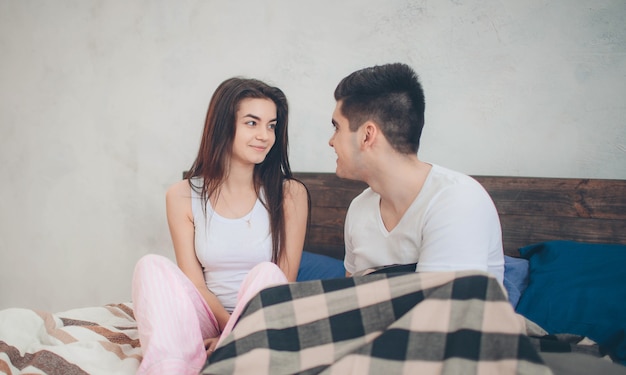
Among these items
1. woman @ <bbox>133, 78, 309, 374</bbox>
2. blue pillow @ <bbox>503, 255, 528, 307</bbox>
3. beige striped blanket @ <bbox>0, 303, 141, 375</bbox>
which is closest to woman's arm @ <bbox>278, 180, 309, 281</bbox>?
woman @ <bbox>133, 78, 309, 374</bbox>

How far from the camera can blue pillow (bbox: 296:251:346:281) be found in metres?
1.78

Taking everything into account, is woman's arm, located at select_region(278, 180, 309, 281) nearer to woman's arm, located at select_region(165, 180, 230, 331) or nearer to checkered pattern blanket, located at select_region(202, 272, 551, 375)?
woman's arm, located at select_region(165, 180, 230, 331)

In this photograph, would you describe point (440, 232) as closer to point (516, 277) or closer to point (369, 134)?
point (369, 134)

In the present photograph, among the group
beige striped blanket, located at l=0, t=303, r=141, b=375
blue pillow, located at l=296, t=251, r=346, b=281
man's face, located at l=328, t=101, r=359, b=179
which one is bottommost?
beige striped blanket, located at l=0, t=303, r=141, b=375

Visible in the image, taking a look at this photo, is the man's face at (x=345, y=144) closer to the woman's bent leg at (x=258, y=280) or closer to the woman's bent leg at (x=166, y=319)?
the woman's bent leg at (x=258, y=280)

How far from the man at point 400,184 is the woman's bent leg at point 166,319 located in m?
0.53

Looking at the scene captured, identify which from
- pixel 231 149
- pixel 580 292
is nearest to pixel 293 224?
pixel 231 149

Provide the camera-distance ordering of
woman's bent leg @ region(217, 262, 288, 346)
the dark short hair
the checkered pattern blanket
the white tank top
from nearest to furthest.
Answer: the checkered pattern blanket
woman's bent leg @ region(217, 262, 288, 346)
the dark short hair
the white tank top

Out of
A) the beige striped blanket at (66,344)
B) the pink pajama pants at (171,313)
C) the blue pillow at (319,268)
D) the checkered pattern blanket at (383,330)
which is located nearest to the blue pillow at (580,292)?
the checkered pattern blanket at (383,330)

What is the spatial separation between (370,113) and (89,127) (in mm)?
1959

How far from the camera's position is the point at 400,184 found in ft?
4.51

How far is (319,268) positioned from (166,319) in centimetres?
75

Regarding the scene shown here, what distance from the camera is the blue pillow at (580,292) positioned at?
1.23 m

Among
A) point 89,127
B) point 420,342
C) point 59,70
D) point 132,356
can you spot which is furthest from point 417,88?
point 59,70
